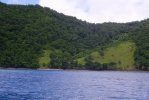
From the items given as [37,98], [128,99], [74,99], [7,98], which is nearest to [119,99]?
[128,99]

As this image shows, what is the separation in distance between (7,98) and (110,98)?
1601cm

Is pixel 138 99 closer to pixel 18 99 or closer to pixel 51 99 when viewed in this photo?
pixel 51 99

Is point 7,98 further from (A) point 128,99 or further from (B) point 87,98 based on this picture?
(A) point 128,99

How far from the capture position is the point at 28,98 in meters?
62.6

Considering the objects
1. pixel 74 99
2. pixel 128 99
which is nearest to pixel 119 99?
pixel 128 99

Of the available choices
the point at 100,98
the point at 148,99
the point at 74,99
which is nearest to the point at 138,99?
the point at 148,99

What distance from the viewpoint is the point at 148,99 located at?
214 feet

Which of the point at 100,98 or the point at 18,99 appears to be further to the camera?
the point at 100,98

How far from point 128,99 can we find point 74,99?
8.77m

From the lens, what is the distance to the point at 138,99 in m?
65.3

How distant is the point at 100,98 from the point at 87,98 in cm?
214

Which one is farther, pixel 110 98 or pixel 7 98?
pixel 110 98

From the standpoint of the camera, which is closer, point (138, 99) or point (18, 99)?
point (18, 99)

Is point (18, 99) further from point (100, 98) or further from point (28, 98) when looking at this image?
point (100, 98)
